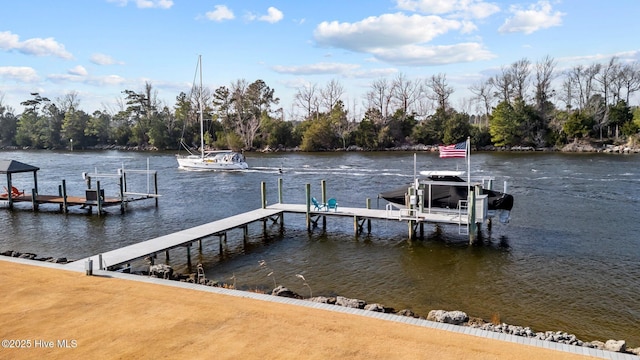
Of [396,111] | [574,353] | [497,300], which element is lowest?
[497,300]

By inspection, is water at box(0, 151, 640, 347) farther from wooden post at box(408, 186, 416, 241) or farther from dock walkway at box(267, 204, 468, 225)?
dock walkway at box(267, 204, 468, 225)

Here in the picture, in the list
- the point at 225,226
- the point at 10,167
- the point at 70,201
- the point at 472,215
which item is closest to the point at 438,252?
the point at 472,215

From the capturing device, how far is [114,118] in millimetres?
113062

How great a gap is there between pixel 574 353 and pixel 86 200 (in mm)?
27848

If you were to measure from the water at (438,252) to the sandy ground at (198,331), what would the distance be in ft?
15.4

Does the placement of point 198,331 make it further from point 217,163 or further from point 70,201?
point 217,163

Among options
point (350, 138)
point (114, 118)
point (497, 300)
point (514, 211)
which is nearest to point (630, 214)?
point (514, 211)

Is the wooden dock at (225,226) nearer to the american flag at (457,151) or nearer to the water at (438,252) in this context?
the water at (438,252)

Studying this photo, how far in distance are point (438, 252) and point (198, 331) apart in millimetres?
12807

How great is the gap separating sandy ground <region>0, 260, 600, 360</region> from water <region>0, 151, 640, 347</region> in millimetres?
4683

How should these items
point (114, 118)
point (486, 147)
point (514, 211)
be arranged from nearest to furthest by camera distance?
point (514, 211) → point (486, 147) → point (114, 118)

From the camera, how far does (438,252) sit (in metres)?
19.6

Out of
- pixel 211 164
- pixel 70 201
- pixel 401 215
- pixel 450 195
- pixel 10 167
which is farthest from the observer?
pixel 211 164

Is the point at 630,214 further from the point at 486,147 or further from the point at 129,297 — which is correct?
the point at 486,147
